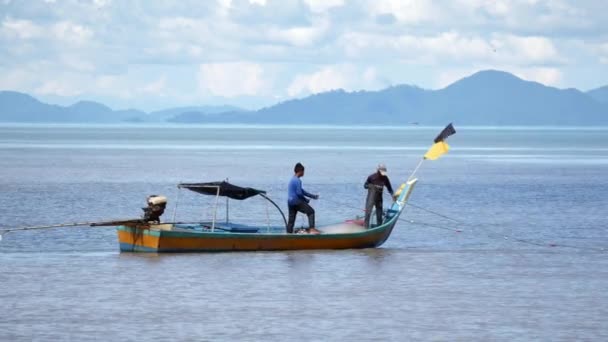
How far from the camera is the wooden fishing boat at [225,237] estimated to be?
2639 cm

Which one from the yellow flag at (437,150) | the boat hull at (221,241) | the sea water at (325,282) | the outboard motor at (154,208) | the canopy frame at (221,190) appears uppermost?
the yellow flag at (437,150)

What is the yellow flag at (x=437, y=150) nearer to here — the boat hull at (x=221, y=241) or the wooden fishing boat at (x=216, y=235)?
the wooden fishing boat at (x=216, y=235)

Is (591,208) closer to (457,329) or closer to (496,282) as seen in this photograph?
(496,282)

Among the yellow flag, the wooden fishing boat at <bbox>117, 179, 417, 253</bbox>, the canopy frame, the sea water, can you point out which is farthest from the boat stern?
the yellow flag

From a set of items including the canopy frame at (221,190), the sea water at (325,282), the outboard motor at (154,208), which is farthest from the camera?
the canopy frame at (221,190)

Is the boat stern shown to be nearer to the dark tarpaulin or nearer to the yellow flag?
the dark tarpaulin

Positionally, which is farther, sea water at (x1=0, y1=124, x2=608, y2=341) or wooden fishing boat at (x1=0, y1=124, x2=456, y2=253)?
wooden fishing boat at (x1=0, y1=124, x2=456, y2=253)

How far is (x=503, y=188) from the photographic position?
57500mm

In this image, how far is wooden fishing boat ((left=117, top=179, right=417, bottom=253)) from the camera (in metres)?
26.4

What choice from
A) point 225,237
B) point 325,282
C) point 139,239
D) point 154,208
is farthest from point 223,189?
point 325,282

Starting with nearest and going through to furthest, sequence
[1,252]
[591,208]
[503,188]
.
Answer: [1,252], [591,208], [503,188]

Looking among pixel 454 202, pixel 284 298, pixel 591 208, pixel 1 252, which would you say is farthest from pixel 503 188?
pixel 284 298

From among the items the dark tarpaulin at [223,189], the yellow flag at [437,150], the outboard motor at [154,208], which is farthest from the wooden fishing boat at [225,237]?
the yellow flag at [437,150]

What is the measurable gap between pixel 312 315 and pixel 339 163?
71.6m
